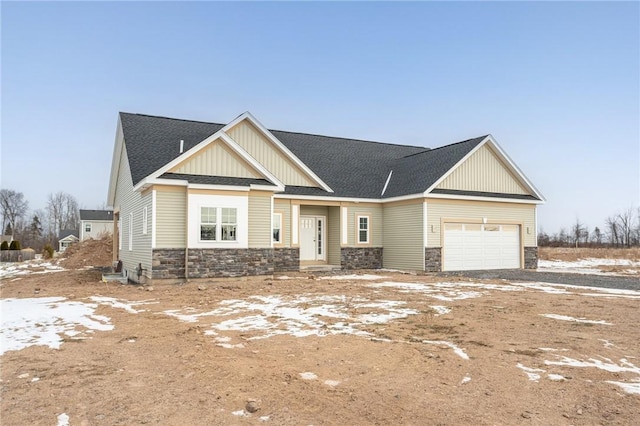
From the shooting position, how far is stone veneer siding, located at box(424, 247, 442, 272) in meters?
17.9

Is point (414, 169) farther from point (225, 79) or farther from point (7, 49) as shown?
point (7, 49)

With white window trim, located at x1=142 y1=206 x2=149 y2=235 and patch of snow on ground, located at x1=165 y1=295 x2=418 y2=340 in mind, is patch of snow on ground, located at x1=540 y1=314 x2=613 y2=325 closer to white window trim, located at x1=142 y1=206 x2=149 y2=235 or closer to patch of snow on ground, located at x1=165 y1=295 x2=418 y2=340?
patch of snow on ground, located at x1=165 y1=295 x2=418 y2=340

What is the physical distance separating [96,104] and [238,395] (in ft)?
83.1

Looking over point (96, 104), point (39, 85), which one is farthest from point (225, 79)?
point (39, 85)

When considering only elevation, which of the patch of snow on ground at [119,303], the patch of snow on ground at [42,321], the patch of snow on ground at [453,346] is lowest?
the patch of snow on ground at [119,303]

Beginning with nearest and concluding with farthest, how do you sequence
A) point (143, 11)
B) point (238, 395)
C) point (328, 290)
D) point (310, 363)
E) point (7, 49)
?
point (238, 395) < point (310, 363) < point (328, 290) < point (7, 49) < point (143, 11)

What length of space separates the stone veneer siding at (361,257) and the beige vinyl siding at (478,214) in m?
3.00

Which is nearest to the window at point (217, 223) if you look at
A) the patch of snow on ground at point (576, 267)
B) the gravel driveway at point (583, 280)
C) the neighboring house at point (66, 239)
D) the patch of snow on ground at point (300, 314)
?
the patch of snow on ground at point (300, 314)

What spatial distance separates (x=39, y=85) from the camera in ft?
66.4

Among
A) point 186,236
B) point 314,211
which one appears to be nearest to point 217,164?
point 186,236

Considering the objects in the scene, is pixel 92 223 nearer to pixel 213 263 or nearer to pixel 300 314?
pixel 213 263

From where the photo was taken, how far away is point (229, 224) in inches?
557

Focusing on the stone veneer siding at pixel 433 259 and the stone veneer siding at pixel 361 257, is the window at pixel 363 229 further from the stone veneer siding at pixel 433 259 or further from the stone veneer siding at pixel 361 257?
the stone veneer siding at pixel 433 259

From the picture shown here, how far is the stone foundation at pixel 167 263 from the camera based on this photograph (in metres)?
13.2
